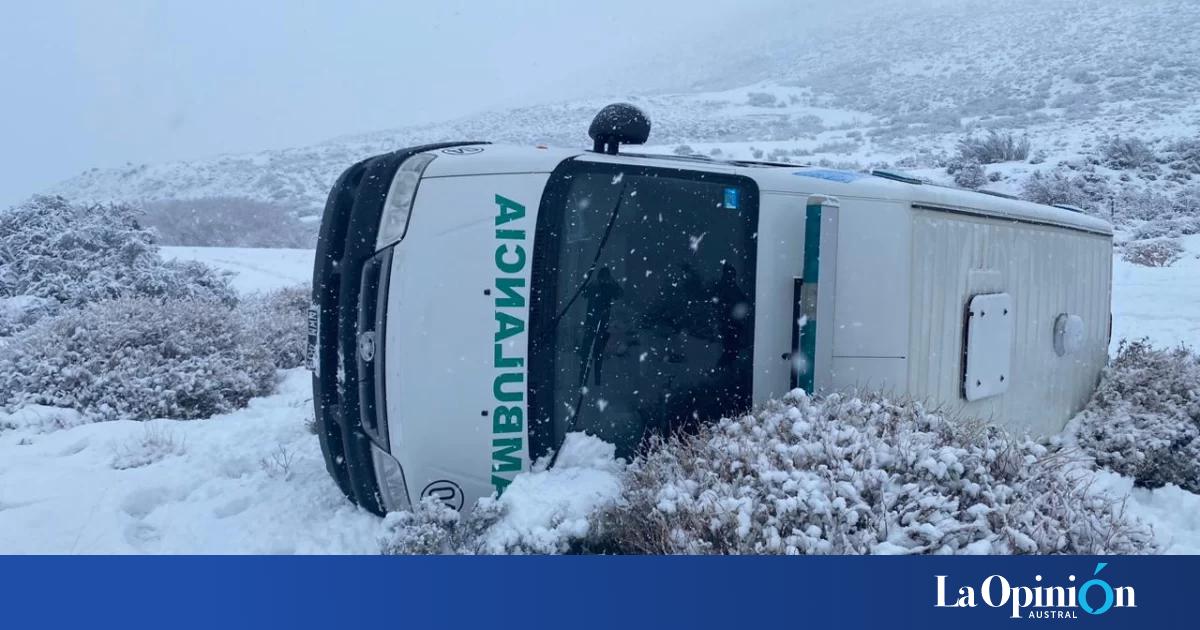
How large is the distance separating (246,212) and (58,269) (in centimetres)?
1538

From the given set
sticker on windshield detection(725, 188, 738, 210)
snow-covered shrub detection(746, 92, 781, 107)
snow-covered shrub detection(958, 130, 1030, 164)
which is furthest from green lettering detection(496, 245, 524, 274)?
snow-covered shrub detection(746, 92, 781, 107)

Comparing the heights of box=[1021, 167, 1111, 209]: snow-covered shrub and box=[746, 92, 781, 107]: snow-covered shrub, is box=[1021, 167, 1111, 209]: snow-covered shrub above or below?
below

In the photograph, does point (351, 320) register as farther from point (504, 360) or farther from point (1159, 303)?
point (1159, 303)

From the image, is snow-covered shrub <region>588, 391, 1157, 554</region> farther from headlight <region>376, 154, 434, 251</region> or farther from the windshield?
headlight <region>376, 154, 434, 251</region>

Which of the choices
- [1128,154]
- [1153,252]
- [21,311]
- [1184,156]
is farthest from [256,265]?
[1184,156]

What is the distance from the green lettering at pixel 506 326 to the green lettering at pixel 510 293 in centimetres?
4

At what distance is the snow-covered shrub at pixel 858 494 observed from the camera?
7.93ft

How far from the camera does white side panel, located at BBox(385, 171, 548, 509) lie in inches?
122

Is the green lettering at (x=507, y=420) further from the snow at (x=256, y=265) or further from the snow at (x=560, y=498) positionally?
the snow at (x=256, y=265)

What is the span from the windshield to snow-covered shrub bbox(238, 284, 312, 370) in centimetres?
480

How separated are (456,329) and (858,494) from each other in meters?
1.67

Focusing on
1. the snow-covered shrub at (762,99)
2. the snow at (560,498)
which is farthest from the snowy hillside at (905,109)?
the snow at (560,498)

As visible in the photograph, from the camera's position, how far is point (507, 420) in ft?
10.4

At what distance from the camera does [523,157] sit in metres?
3.25
